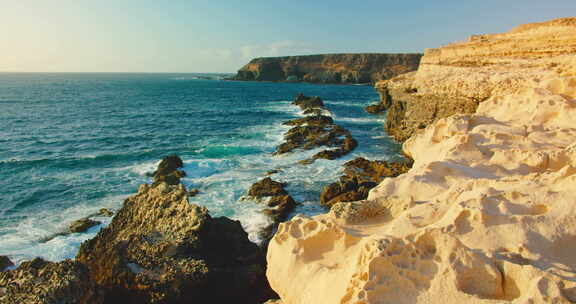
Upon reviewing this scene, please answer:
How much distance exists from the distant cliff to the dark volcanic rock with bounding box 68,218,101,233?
4364 inches

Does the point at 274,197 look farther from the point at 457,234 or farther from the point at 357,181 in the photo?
the point at 457,234

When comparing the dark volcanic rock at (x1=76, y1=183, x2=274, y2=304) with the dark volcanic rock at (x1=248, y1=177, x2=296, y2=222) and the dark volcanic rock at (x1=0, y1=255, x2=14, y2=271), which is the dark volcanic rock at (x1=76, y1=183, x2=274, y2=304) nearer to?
the dark volcanic rock at (x1=0, y1=255, x2=14, y2=271)

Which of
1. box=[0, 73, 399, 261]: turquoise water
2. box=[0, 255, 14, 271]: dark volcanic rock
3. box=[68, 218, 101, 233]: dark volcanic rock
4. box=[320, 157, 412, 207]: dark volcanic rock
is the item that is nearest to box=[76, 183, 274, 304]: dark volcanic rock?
box=[0, 255, 14, 271]: dark volcanic rock

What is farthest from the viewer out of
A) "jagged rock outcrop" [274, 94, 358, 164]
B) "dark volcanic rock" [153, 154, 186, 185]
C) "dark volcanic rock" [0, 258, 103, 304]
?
"jagged rock outcrop" [274, 94, 358, 164]

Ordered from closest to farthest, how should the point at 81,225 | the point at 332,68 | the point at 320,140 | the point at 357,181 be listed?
the point at 81,225 < the point at 357,181 < the point at 320,140 < the point at 332,68

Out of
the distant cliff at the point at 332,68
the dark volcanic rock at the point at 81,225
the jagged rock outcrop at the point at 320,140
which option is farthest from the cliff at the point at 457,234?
the distant cliff at the point at 332,68

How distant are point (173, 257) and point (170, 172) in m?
12.6

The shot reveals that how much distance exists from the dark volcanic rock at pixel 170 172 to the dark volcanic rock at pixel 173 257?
8447mm

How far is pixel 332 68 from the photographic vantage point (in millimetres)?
130250

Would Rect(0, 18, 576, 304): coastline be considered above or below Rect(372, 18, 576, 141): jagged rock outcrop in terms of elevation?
below

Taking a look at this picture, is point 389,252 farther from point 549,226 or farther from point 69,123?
point 69,123

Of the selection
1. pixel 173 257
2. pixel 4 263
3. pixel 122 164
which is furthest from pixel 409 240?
pixel 122 164

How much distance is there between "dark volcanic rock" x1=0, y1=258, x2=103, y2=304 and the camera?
247 inches

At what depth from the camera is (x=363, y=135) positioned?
98.5ft
